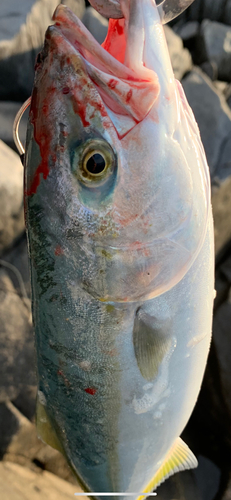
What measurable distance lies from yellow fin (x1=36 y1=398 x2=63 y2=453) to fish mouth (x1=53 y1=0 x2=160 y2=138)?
842 mm

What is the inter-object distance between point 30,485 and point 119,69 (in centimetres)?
272

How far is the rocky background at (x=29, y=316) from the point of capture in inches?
103

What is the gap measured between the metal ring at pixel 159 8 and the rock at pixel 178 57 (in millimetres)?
3184

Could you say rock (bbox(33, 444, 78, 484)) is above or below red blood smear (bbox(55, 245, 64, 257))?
below

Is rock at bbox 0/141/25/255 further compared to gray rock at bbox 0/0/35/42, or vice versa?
gray rock at bbox 0/0/35/42

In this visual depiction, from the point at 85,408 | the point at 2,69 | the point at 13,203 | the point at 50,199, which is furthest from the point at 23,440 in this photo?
the point at 2,69

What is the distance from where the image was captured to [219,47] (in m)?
3.98

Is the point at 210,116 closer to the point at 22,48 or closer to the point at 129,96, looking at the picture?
the point at 22,48

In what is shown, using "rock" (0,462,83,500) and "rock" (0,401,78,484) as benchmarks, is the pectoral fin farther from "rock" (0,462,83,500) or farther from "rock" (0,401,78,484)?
"rock" (0,401,78,484)

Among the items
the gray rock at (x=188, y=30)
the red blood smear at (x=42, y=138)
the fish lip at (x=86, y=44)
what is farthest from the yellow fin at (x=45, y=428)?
the gray rock at (x=188, y=30)

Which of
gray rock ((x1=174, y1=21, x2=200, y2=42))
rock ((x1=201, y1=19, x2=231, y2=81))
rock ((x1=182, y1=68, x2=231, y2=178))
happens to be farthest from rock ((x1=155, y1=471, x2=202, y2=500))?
gray rock ((x1=174, y1=21, x2=200, y2=42))

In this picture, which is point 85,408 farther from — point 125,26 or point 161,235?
point 125,26

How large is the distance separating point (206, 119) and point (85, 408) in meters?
3.06

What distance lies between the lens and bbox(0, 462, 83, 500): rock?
219 centimetres
